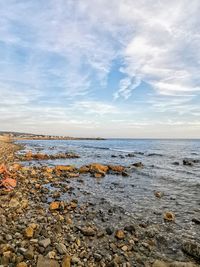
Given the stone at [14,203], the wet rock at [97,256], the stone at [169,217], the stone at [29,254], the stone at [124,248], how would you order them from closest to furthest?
the stone at [29,254], the wet rock at [97,256], the stone at [124,248], the stone at [169,217], the stone at [14,203]

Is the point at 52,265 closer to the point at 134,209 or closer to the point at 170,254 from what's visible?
the point at 170,254

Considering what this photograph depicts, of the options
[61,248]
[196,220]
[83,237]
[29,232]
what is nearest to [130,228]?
[83,237]

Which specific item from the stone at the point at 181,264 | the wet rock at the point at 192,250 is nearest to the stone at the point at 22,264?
the stone at the point at 181,264

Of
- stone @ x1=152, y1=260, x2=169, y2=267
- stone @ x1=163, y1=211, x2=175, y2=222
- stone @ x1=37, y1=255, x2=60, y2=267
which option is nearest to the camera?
stone @ x1=37, y1=255, x2=60, y2=267

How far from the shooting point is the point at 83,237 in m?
7.63

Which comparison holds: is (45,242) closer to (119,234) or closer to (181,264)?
(119,234)

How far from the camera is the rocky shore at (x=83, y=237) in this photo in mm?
6172

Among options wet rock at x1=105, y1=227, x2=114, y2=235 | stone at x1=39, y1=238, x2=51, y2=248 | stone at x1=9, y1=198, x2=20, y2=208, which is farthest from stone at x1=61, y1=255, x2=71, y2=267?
stone at x1=9, y1=198, x2=20, y2=208

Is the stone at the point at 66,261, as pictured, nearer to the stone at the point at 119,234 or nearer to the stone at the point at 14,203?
the stone at the point at 119,234

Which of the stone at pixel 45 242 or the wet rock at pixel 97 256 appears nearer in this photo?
the wet rock at pixel 97 256

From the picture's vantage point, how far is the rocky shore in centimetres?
617

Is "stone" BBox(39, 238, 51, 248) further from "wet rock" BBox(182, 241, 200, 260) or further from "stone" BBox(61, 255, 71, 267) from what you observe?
"wet rock" BBox(182, 241, 200, 260)

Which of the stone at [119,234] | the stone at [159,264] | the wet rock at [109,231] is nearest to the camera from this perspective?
the stone at [159,264]

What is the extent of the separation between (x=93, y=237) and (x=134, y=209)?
12.8 feet
